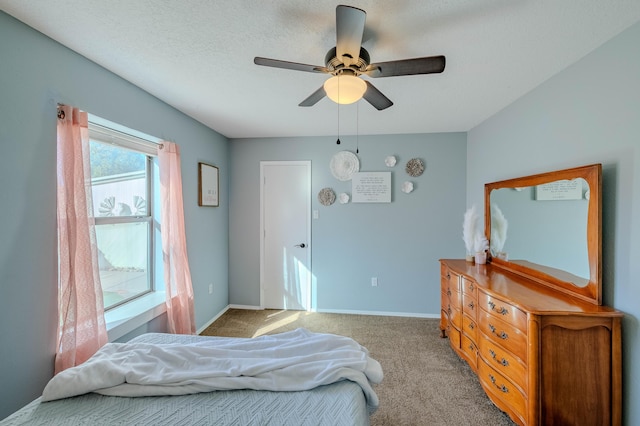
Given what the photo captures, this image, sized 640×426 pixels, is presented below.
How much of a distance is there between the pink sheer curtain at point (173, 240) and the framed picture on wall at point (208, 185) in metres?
0.54

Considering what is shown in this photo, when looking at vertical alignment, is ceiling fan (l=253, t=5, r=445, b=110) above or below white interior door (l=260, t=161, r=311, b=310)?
above

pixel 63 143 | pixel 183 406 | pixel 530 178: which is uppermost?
pixel 63 143

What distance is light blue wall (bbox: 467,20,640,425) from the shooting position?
4.65 ft

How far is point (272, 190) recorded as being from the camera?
3730mm

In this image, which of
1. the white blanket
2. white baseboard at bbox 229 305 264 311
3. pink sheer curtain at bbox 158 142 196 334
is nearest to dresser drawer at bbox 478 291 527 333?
the white blanket

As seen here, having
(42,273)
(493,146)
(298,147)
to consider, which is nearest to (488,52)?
(493,146)

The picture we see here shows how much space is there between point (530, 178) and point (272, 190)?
2.87 meters

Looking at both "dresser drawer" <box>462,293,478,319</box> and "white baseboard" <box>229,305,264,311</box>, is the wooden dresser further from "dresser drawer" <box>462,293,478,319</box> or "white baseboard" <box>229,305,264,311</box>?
"white baseboard" <box>229,305,264,311</box>

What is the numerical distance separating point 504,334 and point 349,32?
2065 millimetres

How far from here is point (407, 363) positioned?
2.49 m

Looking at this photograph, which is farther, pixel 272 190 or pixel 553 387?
pixel 272 190

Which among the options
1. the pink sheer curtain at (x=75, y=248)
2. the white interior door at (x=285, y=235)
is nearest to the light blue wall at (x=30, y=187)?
the pink sheer curtain at (x=75, y=248)

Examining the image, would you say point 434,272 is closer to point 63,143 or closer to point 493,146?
point 493,146

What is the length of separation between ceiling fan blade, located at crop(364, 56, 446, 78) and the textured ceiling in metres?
0.22
